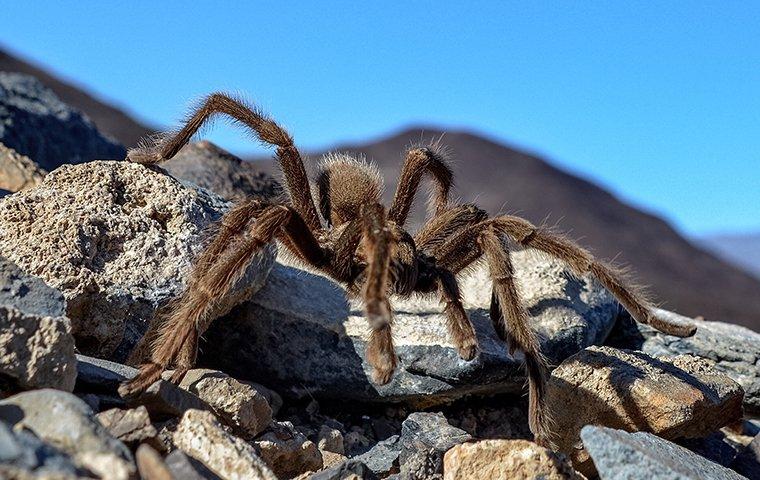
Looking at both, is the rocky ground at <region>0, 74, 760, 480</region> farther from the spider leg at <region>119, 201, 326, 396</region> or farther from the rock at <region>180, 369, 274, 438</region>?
the spider leg at <region>119, 201, 326, 396</region>

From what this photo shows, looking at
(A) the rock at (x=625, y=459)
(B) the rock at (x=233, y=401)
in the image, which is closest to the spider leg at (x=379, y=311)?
(B) the rock at (x=233, y=401)

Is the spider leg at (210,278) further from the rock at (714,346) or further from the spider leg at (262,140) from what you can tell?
the rock at (714,346)

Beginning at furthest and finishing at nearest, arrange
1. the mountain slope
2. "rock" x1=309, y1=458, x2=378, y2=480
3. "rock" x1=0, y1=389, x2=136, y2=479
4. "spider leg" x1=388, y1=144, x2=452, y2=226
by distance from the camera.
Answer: the mountain slope < "spider leg" x1=388, y1=144, x2=452, y2=226 < "rock" x1=309, y1=458, x2=378, y2=480 < "rock" x1=0, y1=389, x2=136, y2=479

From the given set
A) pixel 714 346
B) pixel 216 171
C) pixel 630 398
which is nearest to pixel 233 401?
pixel 630 398

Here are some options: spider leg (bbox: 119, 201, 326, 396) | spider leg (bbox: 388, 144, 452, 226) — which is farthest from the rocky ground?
spider leg (bbox: 388, 144, 452, 226)

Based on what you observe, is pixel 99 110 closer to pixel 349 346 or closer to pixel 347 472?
pixel 349 346

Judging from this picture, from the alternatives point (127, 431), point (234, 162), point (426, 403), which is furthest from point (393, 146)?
point (127, 431)

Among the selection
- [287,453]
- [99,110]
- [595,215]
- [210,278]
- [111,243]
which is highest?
[595,215]
